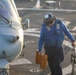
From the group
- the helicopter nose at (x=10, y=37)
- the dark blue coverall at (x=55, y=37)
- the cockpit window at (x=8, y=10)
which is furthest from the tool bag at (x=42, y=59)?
the cockpit window at (x=8, y=10)

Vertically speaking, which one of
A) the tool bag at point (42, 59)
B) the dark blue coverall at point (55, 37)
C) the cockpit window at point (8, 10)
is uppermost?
the cockpit window at point (8, 10)

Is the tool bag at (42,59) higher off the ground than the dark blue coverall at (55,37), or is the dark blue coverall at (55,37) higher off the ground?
the dark blue coverall at (55,37)

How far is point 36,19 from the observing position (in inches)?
789

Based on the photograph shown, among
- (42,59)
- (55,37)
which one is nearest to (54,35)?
(55,37)

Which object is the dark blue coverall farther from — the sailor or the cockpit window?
the cockpit window

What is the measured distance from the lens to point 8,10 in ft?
34.0

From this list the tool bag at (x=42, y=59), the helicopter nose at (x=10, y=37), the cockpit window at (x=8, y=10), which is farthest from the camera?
the cockpit window at (x=8, y=10)

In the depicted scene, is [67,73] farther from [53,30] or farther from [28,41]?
[28,41]

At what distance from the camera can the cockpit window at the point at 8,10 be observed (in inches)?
Answer: 393

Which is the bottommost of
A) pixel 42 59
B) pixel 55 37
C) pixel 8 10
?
pixel 42 59

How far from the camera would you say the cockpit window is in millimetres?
9977

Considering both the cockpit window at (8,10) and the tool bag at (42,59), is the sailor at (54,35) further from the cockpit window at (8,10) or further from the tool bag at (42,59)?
the cockpit window at (8,10)

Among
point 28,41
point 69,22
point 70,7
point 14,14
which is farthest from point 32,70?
point 70,7

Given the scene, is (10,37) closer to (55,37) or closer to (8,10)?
(55,37)
